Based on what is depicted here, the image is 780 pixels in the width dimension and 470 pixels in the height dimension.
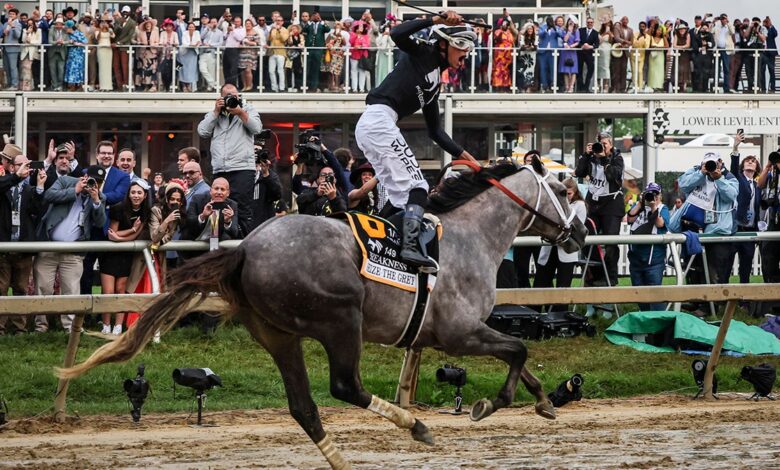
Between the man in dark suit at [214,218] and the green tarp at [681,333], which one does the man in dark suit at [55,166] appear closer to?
the man in dark suit at [214,218]

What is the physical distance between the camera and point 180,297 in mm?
7664

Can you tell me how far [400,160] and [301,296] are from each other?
1.52 m

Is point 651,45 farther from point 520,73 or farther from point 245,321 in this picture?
point 245,321

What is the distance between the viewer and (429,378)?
1163 cm

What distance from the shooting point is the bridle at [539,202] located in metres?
8.88

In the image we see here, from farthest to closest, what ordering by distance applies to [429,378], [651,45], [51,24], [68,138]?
[68,138] → [651,45] → [51,24] → [429,378]

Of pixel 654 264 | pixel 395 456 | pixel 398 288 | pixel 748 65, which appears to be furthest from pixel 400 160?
pixel 748 65

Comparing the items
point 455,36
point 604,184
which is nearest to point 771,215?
point 604,184

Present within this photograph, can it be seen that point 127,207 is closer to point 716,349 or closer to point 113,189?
point 113,189

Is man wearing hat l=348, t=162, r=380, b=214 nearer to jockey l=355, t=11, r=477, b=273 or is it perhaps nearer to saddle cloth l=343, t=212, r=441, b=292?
jockey l=355, t=11, r=477, b=273

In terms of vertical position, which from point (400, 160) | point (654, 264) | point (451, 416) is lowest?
point (451, 416)

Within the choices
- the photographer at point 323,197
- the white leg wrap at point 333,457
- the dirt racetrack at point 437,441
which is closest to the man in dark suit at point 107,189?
the photographer at point 323,197

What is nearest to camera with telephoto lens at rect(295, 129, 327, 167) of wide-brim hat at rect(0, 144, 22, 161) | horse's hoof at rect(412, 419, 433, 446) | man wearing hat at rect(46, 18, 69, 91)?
wide-brim hat at rect(0, 144, 22, 161)

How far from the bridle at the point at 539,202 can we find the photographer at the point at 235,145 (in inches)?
158
